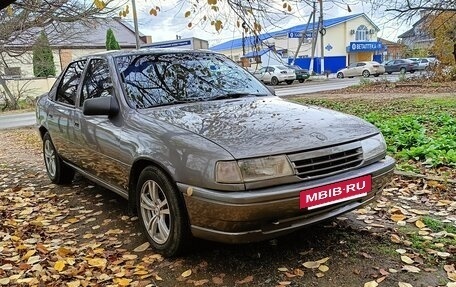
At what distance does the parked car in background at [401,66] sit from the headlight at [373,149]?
37.3 metres

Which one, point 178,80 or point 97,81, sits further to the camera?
point 97,81

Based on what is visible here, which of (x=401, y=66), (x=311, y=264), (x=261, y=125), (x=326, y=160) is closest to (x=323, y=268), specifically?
(x=311, y=264)

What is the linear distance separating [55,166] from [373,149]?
13.6ft

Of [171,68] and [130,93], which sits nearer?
[130,93]

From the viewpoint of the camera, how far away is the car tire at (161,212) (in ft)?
10.2

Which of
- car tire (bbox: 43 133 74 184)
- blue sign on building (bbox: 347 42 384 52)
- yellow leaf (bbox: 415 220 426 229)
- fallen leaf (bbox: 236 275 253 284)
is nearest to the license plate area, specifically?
fallen leaf (bbox: 236 275 253 284)

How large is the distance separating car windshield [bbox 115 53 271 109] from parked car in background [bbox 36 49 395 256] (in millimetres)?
10

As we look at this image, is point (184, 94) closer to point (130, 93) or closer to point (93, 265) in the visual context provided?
point (130, 93)

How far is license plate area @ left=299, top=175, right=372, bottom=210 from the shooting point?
9.36 feet

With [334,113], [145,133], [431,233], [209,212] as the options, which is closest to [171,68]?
[145,133]

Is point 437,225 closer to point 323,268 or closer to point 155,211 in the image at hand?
point 323,268

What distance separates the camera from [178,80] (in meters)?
4.16

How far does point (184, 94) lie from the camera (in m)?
4.02

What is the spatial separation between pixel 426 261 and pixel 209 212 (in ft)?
5.12
